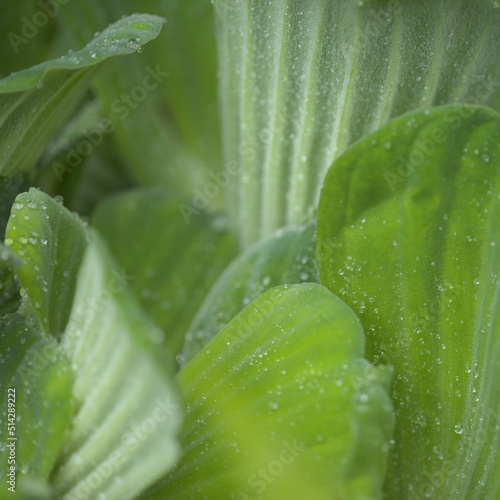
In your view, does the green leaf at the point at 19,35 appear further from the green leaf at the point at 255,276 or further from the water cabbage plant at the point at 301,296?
the green leaf at the point at 255,276

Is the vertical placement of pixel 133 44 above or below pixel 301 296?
above

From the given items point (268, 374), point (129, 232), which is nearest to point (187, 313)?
point (129, 232)

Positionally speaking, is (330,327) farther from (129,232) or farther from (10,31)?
(10,31)

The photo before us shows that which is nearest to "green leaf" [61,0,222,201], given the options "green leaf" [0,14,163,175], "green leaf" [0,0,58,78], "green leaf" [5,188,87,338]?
"green leaf" [0,0,58,78]

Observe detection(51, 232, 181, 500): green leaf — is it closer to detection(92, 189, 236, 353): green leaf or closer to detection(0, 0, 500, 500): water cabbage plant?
detection(0, 0, 500, 500): water cabbage plant

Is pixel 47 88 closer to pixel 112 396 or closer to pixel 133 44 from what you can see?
pixel 133 44

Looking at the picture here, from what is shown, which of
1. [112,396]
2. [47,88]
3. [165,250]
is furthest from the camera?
[165,250]

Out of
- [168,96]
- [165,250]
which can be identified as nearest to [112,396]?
[165,250]
